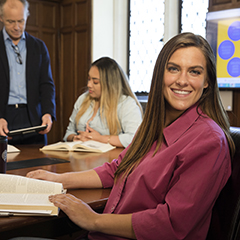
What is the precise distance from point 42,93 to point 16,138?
46cm

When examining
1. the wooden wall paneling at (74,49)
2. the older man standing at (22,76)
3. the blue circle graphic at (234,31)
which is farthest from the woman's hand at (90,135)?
the wooden wall paneling at (74,49)

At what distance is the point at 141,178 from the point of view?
110cm

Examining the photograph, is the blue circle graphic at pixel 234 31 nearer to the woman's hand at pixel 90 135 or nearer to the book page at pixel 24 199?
the woman's hand at pixel 90 135

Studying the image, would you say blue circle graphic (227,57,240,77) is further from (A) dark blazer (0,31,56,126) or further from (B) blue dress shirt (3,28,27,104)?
(B) blue dress shirt (3,28,27,104)

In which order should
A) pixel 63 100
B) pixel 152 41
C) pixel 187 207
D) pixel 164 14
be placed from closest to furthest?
pixel 187 207 → pixel 164 14 → pixel 152 41 → pixel 63 100

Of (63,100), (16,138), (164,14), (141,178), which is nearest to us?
(141,178)

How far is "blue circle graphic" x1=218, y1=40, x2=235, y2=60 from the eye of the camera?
306 centimetres

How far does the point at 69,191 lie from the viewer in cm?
132

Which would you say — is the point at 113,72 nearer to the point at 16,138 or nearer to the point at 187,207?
the point at 16,138

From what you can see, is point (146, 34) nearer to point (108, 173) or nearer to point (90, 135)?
point (90, 135)

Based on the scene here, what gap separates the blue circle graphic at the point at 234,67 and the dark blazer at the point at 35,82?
163 centimetres

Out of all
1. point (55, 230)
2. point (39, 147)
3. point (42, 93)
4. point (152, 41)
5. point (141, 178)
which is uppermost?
point (152, 41)

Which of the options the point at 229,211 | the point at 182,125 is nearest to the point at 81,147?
the point at 182,125

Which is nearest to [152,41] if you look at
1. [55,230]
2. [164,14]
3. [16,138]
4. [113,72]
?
[164,14]
